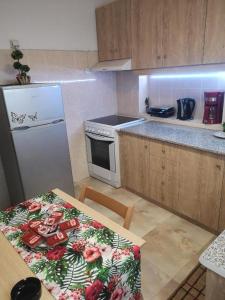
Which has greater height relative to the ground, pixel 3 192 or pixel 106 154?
pixel 106 154

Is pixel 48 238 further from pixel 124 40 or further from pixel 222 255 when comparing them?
pixel 124 40

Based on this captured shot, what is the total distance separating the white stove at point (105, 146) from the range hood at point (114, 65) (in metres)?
0.69

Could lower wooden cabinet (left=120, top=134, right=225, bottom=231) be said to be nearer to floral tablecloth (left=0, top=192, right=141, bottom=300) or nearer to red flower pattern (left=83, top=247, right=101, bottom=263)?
floral tablecloth (left=0, top=192, right=141, bottom=300)

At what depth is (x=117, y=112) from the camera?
3604mm

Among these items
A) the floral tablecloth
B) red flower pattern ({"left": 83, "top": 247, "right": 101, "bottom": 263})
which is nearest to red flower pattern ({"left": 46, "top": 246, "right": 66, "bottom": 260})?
the floral tablecloth

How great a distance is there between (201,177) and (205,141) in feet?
1.15

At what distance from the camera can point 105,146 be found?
9.95 ft

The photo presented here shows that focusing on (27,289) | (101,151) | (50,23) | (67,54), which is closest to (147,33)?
(67,54)

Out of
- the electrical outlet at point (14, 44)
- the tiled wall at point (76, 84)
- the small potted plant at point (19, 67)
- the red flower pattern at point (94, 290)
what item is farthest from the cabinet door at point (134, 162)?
the red flower pattern at point (94, 290)

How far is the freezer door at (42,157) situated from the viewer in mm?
2256

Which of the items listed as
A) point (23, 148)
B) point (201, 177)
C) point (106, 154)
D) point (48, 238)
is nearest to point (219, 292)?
point (48, 238)

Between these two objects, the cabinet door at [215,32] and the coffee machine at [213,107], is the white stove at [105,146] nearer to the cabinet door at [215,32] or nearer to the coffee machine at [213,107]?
the coffee machine at [213,107]

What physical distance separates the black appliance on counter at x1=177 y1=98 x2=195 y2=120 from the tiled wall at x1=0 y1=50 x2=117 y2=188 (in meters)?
1.15

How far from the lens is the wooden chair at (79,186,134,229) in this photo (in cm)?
127
